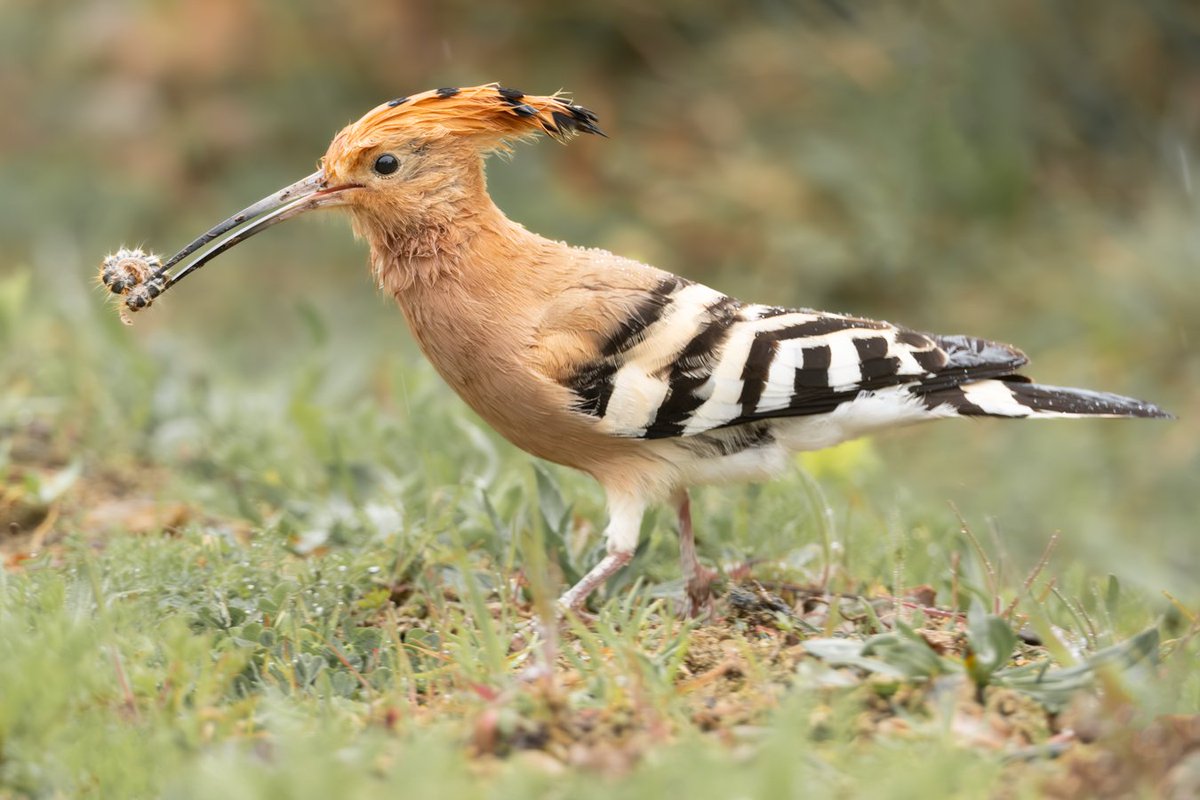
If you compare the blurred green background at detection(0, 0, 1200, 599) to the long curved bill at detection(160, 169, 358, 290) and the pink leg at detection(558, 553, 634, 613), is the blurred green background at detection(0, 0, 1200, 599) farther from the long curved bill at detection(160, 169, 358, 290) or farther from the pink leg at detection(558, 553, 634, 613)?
the pink leg at detection(558, 553, 634, 613)

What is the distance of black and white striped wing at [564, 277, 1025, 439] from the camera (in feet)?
10.8

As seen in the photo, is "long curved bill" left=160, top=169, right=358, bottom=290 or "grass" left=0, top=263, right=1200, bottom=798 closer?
"grass" left=0, top=263, right=1200, bottom=798

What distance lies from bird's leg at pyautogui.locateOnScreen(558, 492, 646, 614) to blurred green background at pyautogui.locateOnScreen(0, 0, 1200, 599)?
7.46 ft

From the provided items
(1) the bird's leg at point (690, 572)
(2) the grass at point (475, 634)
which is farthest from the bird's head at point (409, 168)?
(1) the bird's leg at point (690, 572)

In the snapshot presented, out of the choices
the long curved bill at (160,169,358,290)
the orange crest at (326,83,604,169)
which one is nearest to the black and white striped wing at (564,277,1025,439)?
the orange crest at (326,83,604,169)

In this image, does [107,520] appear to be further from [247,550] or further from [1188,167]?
[1188,167]

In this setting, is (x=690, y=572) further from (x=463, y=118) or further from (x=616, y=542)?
(x=463, y=118)

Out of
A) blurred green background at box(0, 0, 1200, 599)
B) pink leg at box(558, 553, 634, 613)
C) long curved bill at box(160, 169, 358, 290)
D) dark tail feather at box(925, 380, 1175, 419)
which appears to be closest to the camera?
pink leg at box(558, 553, 634, 613)

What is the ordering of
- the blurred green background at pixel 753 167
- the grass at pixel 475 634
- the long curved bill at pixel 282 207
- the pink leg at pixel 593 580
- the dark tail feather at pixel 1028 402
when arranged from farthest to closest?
1. the blurred green background at pixel 753 167
2. the long curved bill at pixel 282 207
3. the dark tail feather at pixel 1028 402
4. the pink leg at pixel 593 580
5. the grass at pixel 475 634

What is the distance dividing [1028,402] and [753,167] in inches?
163

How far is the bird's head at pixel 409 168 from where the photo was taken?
11.2 feet

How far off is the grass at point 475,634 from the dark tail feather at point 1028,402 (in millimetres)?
389

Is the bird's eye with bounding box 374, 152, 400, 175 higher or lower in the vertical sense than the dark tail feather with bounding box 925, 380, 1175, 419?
higher

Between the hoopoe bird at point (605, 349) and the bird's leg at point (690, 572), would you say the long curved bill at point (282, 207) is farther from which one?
the bird's leg at point (690, 572)
